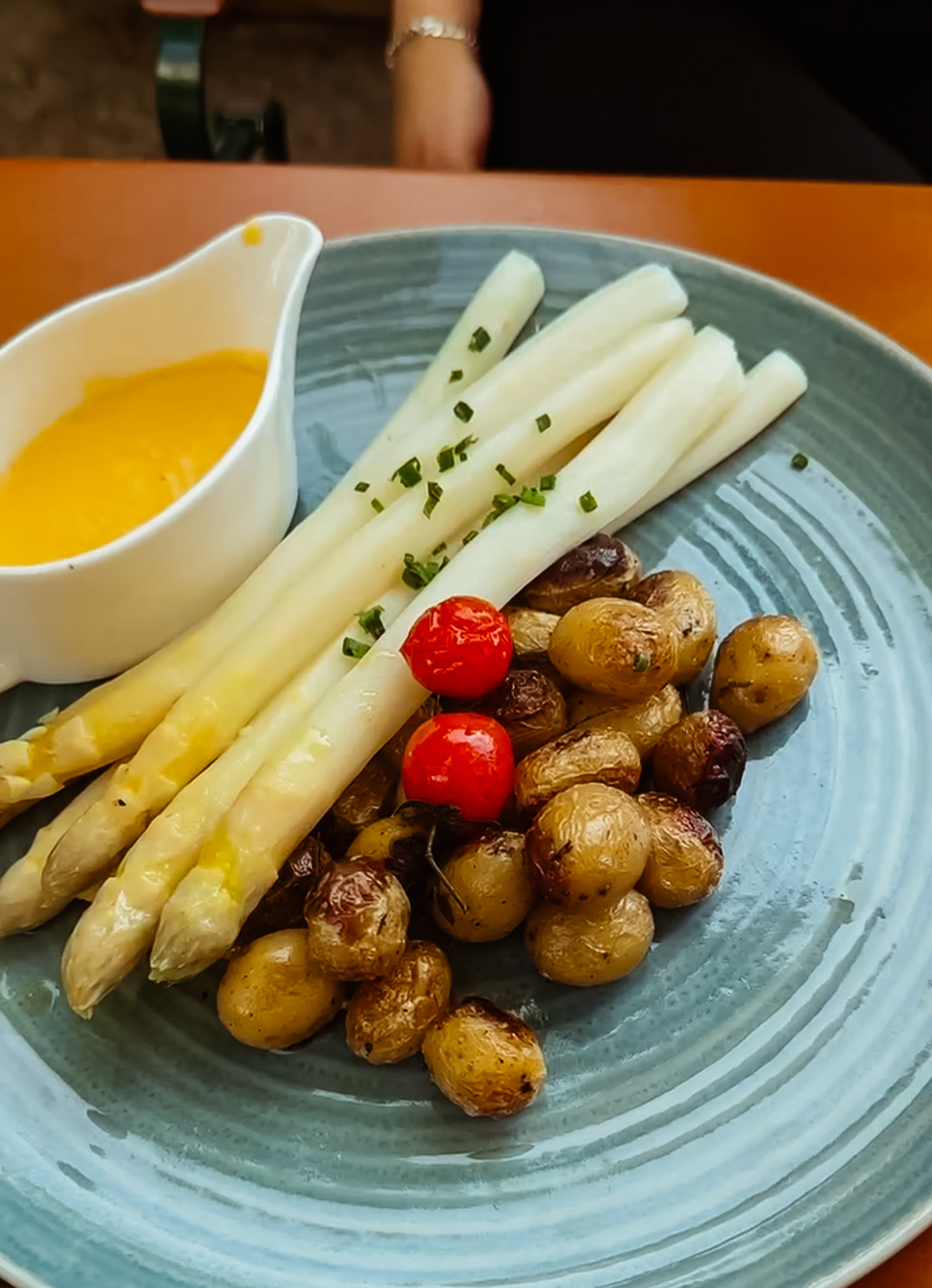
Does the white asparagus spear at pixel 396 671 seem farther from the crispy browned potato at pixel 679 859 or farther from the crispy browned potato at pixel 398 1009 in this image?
the crispy browned potato at pixel 679 859

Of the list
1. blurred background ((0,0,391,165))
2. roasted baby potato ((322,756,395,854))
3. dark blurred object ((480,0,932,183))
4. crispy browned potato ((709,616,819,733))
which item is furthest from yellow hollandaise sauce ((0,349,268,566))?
blurred background ((0,0,391,165))

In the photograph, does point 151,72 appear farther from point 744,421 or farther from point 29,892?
point 29,892

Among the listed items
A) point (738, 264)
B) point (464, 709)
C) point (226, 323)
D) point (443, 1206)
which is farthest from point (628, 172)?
point (443, 1206)

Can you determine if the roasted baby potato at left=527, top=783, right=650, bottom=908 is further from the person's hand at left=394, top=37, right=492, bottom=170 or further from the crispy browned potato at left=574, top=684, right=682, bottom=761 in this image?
the person's hand at left=394, top=37, right=492, bottom=170

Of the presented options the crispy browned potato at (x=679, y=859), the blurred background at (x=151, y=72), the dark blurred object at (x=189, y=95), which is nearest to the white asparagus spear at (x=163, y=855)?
the crispy browned potato at (x=679, y=859)

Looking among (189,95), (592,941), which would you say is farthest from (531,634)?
(189,95)
